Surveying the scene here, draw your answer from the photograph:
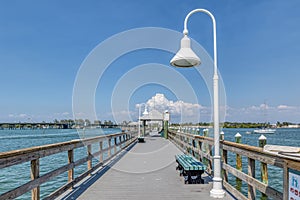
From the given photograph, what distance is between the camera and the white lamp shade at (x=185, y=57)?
14.4 feet

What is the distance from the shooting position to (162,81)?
15.5m

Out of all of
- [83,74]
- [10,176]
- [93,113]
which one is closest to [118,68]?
[93,113]

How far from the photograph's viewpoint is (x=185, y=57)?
4367 millimetres

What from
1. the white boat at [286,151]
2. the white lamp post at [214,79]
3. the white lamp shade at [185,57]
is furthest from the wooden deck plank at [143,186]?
the white lamp shade at [185,57]

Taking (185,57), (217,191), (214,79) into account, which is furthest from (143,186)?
(185,57)

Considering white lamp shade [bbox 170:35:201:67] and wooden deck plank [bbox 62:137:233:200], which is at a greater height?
white lamp shade [bbox 170:35:201:67]

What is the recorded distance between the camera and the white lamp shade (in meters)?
4.40

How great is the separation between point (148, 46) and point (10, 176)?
6.95 metres

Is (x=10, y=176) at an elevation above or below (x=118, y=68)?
below

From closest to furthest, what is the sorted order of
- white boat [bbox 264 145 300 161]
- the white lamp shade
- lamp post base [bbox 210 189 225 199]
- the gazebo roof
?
white boat [bbox 264 145 300 161]
lamp post base [bbox 210 189 225 199]
the white lamp shade
the gazebo roof

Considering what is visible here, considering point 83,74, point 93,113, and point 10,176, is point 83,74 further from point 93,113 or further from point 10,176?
point 10,176

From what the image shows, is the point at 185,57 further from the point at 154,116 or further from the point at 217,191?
the point at 154,116

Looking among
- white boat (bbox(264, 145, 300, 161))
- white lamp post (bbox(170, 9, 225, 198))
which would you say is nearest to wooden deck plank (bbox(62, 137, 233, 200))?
white lamp post (bbox(170, 9, 225, 198))

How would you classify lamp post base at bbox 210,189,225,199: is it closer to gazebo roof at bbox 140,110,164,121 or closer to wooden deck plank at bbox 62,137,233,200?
wooden deck plank at bbox 62,137,233,200
